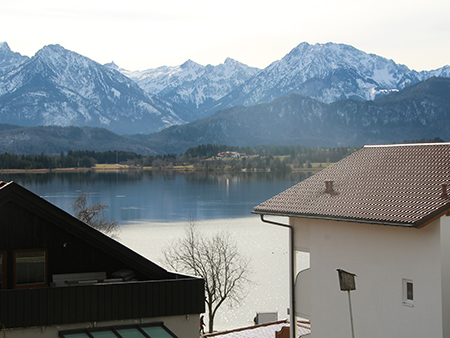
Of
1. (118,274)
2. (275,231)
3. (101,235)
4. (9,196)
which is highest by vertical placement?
(9,196)

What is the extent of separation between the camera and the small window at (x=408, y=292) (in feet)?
41.4

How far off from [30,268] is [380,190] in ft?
24.9

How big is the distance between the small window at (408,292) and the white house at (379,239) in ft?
0.07

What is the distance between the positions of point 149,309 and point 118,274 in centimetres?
118

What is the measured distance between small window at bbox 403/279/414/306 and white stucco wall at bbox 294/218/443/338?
0.27 feet

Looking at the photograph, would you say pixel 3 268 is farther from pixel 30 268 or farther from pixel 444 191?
pixel 444 191

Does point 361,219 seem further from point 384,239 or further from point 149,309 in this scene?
point 149,309

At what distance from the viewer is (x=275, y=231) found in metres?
72.0

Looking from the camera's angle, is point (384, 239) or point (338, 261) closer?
point (384, 239)

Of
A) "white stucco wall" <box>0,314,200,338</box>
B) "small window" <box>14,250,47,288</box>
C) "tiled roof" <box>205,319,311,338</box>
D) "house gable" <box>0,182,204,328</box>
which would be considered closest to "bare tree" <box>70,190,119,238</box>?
"tiled roof" <box>205,319,311,338</box>

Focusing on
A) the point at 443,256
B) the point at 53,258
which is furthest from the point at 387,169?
the point at 53,258

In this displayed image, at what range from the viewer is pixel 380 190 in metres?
14.2

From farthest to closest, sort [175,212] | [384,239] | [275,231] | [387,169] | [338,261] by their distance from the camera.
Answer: [175,212] < [275,231] < [387,169] < [338,261] < [384,239]

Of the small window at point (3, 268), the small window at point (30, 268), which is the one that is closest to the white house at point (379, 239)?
the small window at point (30, 268)
